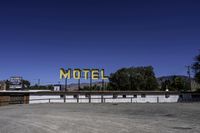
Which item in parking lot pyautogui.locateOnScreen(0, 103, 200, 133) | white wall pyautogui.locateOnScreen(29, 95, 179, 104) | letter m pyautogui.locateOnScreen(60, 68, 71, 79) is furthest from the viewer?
letter m pyautogui.locateOnScreen(60, 68, 71, 79)

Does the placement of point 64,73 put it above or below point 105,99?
above

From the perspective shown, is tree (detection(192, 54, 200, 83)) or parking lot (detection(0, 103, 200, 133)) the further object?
tree (detection(192, 54, 200, 83))

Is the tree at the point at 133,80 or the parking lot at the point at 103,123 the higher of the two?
the tree at the point at 133,80

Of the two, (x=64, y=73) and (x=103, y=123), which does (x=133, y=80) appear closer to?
(x=64, y=73)

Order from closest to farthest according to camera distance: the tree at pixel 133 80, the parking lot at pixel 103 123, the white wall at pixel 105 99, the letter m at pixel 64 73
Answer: the parking lot at pixel 103 123 → the white wall at pixel 105 99 → the letter m at pixel 64 73 → the tree at pixel 133 80

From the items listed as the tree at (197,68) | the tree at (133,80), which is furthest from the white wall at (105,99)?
the tree at (133,80)

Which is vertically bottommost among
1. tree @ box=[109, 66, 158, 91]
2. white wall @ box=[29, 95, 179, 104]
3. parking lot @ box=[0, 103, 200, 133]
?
white wall @ box=[29, 95, 179, 104]

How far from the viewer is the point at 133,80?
95.1 metres

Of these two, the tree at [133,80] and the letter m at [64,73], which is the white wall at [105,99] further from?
the tree at [133,80]

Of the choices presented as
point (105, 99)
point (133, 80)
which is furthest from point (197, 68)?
point (133, 80)

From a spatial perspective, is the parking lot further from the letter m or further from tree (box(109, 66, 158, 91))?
tree (box(109, 66, 158, 91))

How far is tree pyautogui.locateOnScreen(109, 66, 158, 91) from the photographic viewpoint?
9400cm

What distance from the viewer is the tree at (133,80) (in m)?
94.0

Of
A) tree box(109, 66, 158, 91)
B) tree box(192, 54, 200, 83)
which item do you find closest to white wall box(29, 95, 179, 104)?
tree box(192, 54, 200, 83)
